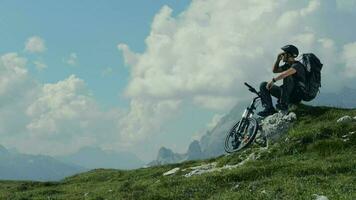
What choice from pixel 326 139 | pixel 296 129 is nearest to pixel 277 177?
pixel 326 139

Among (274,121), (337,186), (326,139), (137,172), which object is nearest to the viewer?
(337,186)

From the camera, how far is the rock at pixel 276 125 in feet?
91.8

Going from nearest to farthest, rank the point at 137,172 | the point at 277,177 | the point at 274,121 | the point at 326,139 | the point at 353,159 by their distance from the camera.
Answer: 1. the point at 277,177
2. the point at 353,159
3. the point at 326,139
4. the point at 274,121
5. the point at 137,172

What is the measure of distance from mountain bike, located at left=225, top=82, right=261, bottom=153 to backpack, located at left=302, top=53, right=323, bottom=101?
2.63m

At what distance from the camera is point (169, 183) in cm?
2142

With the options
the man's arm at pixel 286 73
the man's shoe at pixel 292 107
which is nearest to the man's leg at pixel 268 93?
the man's arm at pixel 286 73

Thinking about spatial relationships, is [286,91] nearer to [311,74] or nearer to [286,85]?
[286,85]

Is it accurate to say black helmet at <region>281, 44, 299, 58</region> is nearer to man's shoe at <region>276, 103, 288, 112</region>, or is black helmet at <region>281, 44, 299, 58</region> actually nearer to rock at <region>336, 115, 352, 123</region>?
man's shoe at <region>276, 103, 288, 112</region>

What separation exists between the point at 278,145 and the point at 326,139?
229 cm

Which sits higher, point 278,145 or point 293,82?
point 293,82

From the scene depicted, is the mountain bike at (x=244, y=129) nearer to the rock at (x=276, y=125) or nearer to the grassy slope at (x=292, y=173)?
the rock at (x=276, y=125)

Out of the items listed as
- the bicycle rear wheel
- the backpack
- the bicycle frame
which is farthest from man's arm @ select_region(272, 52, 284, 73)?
the bicycle rear wheel

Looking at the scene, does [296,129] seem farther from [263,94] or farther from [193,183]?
[193,183]

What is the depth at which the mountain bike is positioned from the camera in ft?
96.3
